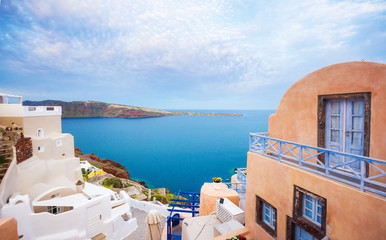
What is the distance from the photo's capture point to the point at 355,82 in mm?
4309

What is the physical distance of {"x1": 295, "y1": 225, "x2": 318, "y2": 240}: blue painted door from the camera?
4.64 m

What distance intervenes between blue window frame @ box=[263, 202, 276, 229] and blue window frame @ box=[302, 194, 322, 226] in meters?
1.10

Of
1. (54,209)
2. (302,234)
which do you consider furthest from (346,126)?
(54,209)

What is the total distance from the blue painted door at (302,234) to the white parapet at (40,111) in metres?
17.4

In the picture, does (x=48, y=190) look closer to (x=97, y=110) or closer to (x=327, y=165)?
(x=327, y=165)

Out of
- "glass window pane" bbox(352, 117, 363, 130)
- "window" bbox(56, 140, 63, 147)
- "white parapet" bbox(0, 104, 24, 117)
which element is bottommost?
"window" bbox(56, 140, 63, 147)

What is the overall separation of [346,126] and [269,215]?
3.55 m

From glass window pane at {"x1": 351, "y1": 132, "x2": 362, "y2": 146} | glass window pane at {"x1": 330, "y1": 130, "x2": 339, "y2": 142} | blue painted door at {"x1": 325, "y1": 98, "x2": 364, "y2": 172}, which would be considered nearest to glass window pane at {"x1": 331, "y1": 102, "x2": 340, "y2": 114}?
blue painted door at {"x1": 325, "y1": 98, "x2": 364, "y2": 172}

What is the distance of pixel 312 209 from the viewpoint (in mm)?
4457

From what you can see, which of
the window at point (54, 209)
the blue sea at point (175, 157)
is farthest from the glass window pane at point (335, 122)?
the blue sea at point (175, 157)

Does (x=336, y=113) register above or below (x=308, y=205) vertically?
above

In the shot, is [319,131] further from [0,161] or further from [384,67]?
[0,161]

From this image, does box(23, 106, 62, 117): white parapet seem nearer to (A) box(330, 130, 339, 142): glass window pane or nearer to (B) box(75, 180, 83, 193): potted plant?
(B) box(75, 180, 83, 193): potted plant

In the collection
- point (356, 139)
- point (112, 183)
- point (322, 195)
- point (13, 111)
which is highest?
point (13, 111)
